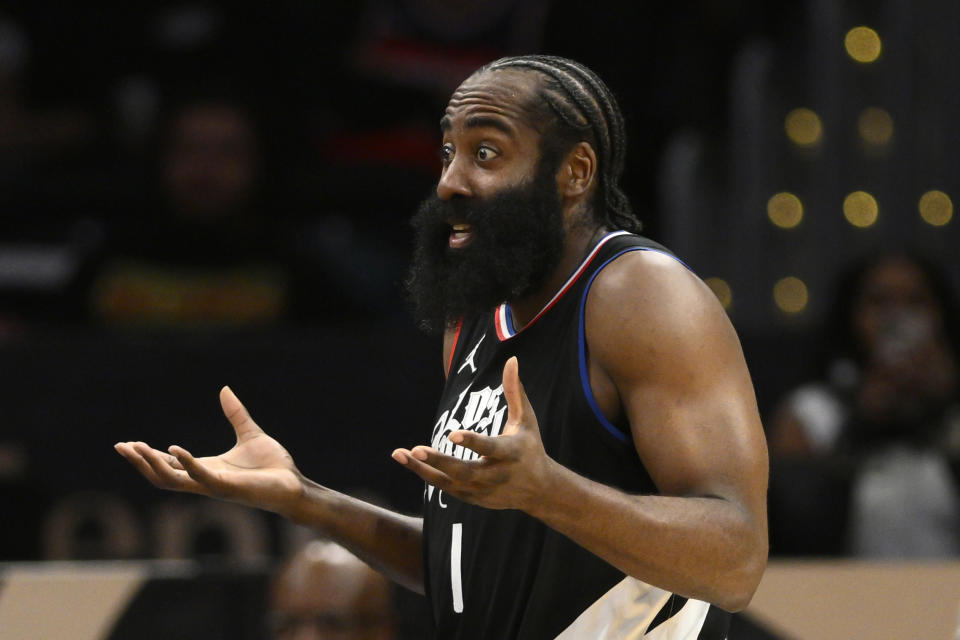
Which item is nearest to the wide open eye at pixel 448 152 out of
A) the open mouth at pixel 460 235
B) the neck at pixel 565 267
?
the open mouth at pixel 460 235

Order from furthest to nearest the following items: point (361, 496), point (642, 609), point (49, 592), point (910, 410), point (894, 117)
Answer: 1. point (894, 117)
2. point (361, 496)
3. point (910, 410)
4. point (49, 592)
5. point (642, 609)

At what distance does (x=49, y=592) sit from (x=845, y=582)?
1905 mm

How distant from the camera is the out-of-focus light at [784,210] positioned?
5977 millimetres

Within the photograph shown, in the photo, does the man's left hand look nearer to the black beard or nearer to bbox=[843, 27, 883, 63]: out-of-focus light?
the black beard

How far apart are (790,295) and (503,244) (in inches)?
149

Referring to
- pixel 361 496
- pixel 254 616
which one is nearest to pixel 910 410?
pixel 361 496

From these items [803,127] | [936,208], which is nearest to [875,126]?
[803,127]

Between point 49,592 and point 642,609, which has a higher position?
point 642,609

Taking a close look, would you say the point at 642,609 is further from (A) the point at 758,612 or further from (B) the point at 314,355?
(B) the point at 314,355

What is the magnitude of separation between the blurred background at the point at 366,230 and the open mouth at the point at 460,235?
56.3 inches

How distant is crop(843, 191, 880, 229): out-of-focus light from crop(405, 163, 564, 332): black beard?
3.73m

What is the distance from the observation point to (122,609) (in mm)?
3379

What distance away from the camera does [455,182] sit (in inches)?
91.4

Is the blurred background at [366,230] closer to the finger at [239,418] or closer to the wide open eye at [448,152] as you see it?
the finger at [239,418]
